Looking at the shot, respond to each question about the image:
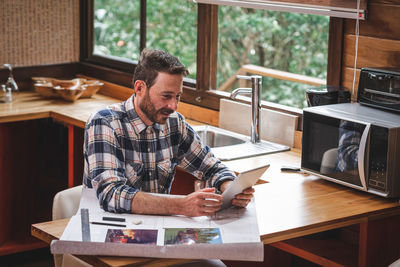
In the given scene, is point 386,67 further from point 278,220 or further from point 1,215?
point 1,215

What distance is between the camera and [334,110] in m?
2.56

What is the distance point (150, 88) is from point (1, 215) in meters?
1.87

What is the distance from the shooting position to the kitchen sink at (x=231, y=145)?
3.05m

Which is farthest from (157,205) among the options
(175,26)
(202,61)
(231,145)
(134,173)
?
(175,26)

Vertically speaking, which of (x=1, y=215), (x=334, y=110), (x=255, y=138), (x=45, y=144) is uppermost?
(x=334, y=110)

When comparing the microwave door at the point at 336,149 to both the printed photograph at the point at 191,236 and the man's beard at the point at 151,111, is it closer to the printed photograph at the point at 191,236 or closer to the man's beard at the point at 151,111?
the man's beard at the point at 151,111

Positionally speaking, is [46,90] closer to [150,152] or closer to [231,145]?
[231,145]

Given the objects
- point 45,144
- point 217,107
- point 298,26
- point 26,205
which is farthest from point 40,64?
point 298,26

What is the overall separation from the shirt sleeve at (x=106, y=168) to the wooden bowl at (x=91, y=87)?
1893mm

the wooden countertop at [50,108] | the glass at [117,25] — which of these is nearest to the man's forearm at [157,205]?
the wooden countertop at [50,108]

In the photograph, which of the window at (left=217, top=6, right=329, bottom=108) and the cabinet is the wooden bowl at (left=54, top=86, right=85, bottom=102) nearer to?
the cabinet

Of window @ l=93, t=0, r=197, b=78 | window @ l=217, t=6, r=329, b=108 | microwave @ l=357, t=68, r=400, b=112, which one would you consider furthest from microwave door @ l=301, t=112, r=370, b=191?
window @ l=93, t=0, r=197, b=78

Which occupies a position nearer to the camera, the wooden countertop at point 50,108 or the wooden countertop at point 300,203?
the wooden countertop at point 300,203

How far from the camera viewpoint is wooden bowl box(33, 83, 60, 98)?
13.4ft
